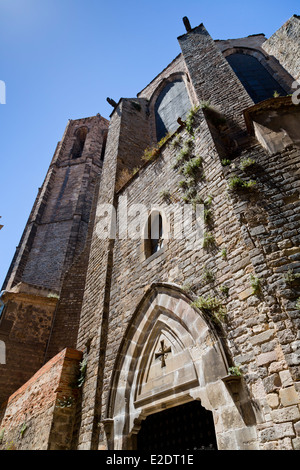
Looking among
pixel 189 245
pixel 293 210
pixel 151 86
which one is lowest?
pixel 293 210

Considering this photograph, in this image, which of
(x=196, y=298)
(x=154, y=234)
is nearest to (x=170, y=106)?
(x=154, y=234)

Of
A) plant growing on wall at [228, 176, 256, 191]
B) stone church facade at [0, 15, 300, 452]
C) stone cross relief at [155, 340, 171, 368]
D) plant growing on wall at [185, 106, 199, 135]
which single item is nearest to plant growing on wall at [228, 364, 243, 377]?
stone church facade at [0, 15, 300, 452]

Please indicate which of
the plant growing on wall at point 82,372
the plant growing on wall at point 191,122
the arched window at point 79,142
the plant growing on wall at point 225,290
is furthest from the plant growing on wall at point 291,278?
the arched window at point 79,142

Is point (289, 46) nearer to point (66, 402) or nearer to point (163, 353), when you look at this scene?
point (163, 353)

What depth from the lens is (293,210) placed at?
3.87m

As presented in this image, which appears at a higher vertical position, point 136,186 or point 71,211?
point 71,211

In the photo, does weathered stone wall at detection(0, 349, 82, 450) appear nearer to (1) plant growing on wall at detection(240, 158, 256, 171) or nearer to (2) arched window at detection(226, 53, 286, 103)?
(1) plant growing on wall at detection(240, 158, 256, 171)

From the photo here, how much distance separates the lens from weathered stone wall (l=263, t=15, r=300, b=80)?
855 centimetres

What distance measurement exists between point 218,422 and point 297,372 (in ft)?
3.66

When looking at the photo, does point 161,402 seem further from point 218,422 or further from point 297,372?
point 297,372

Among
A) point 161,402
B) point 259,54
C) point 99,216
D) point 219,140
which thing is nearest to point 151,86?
point 259,54

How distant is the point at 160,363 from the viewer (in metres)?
4.62

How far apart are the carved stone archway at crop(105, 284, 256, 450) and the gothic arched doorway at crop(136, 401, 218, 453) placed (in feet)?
1.29

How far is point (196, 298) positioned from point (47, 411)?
11.6 ft
